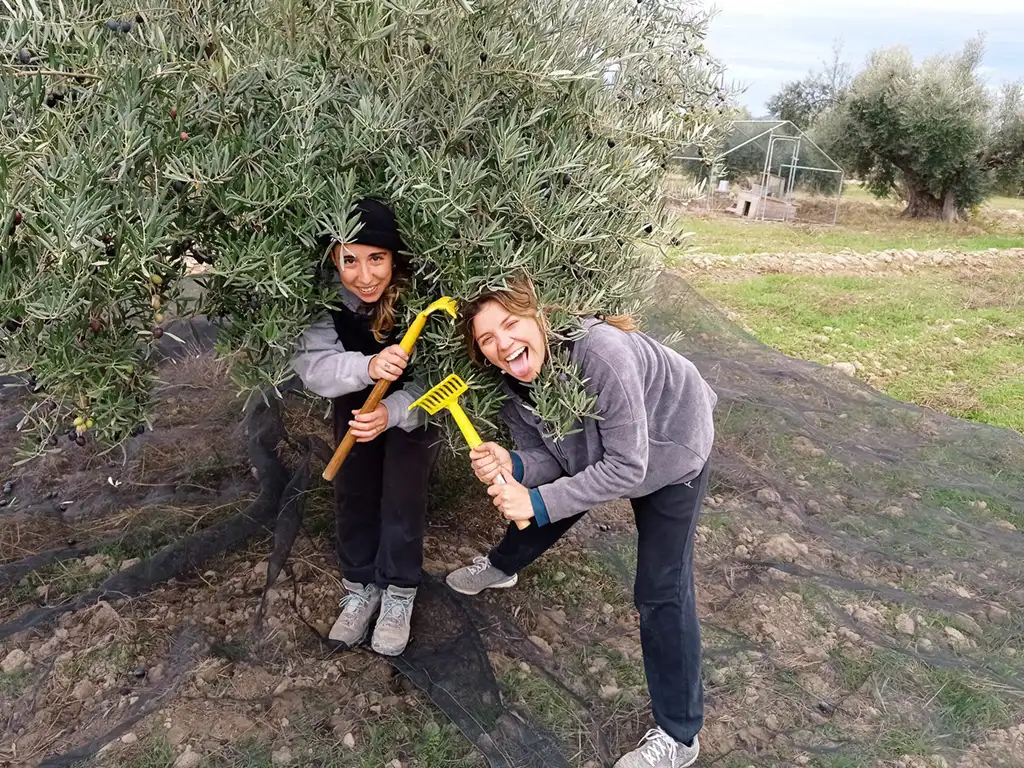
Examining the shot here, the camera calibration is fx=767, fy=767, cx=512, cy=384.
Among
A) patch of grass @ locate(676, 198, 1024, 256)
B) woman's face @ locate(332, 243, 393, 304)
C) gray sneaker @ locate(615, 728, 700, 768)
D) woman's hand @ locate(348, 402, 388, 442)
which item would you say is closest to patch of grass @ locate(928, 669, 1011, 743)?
gray sneaker @ locate(615, 728, 700, 768)

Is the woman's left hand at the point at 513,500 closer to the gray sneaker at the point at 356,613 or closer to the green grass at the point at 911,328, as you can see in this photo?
the gray sneaker at the point at 356,613

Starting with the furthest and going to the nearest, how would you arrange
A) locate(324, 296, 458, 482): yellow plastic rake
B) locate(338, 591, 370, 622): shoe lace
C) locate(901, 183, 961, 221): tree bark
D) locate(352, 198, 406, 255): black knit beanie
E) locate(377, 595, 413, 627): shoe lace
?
1. locate(901, 183, 961, 221): tree bark
2. locate(338, 591, 370, 622): shoe lace
3. locate(377, 595, 413, 627): shoe lace
4. locate(324, 296, 458, 482): yellow plastic rake
5. locate(352, 198, 406, 255): black knit beanie

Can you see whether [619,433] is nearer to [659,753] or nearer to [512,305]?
[512,305]

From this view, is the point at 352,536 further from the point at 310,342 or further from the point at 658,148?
the point at 658,148

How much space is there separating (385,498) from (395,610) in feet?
1.47

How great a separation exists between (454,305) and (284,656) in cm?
159

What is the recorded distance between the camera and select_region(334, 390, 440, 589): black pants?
9.20 feet

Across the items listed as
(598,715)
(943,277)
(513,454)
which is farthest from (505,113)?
(943,277)

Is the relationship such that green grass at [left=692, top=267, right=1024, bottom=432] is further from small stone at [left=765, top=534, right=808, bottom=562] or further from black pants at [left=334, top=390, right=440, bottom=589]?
black pants at [left=334, top=390, right=440, bottom=589]

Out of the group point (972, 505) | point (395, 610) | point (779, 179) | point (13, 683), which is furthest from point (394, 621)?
→ point (779, 179)

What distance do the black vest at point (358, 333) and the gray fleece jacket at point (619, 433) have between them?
46 cm

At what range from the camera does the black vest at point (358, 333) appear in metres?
2.54

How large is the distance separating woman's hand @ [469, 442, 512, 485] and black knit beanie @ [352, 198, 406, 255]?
2.27 ft

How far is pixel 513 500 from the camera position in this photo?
7.77ft
